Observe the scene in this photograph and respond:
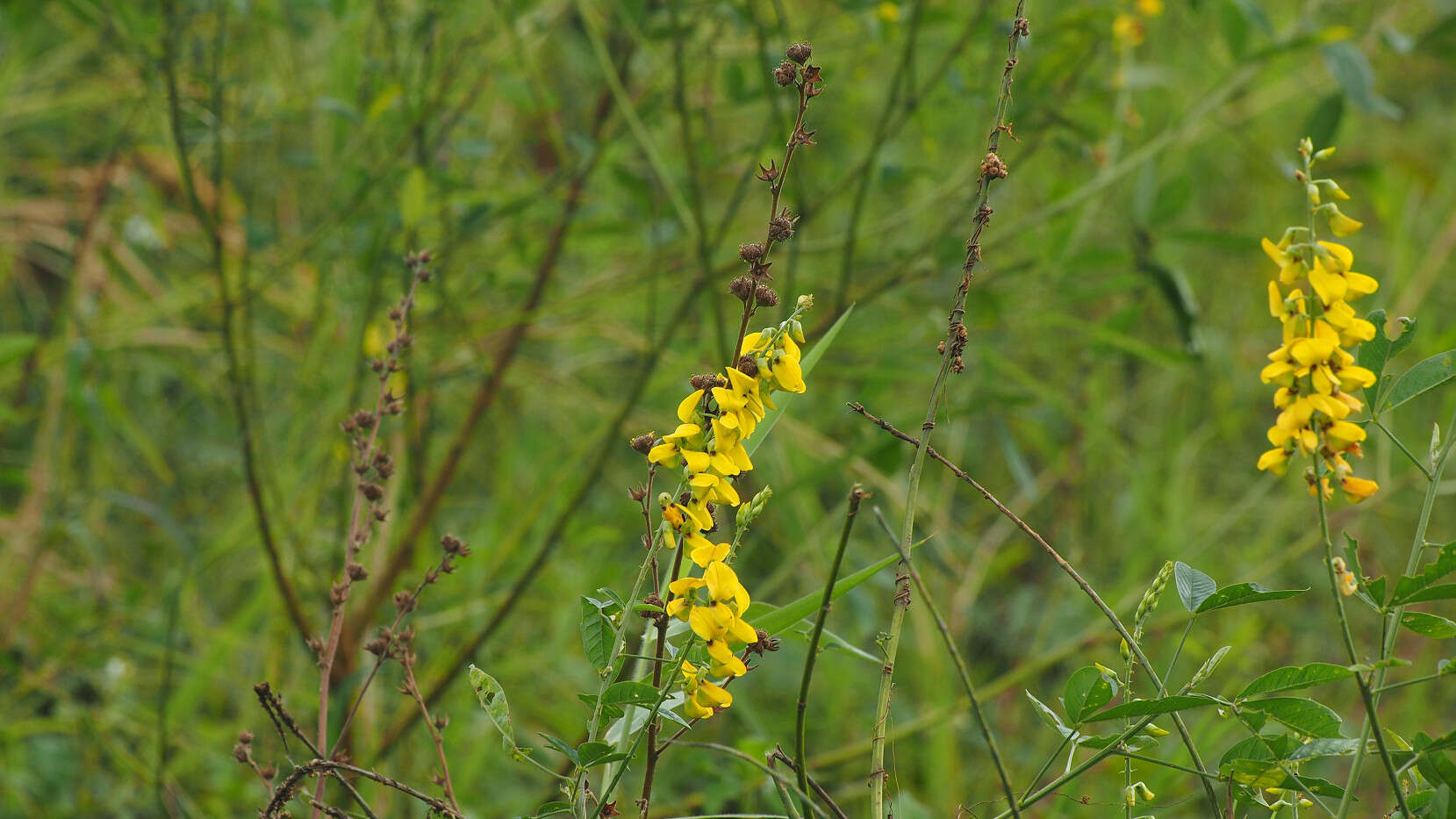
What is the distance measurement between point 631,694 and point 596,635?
0.19ft

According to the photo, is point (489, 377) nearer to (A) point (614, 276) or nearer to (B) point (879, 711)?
(A) point (614, 276)

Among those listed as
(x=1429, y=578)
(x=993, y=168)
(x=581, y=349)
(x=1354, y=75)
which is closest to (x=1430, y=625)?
(x=1429, y=578)

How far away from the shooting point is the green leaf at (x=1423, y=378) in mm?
490

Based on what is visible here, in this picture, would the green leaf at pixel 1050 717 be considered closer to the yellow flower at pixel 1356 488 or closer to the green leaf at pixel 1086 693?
the green leaf at pixel 1086 693

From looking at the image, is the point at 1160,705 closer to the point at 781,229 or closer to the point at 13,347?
the point at 781,229

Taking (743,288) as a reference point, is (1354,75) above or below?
above

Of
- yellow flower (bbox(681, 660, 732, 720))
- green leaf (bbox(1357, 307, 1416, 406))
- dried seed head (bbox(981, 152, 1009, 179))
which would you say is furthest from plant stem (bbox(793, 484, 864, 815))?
green leaf (bbox(1357, 307, 1416, 406))

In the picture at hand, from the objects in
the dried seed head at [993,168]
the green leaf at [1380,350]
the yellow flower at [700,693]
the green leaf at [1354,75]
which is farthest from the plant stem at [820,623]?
the green leaf at [1354,75]

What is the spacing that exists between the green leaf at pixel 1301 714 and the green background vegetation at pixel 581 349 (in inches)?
10.1

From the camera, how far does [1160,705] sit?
0.43 meters

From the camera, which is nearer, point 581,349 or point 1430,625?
point 1430,625

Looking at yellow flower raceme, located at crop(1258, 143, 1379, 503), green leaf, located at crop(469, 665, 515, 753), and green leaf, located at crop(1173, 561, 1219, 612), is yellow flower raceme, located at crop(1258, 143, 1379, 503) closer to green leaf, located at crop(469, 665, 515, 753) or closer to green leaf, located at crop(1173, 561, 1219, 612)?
green leaf, located at crop(1173, 561, 1219, 612)

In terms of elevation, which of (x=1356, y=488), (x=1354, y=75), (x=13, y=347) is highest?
(x=1354, y=75)

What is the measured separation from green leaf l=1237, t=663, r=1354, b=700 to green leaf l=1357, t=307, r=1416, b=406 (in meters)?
0.13
